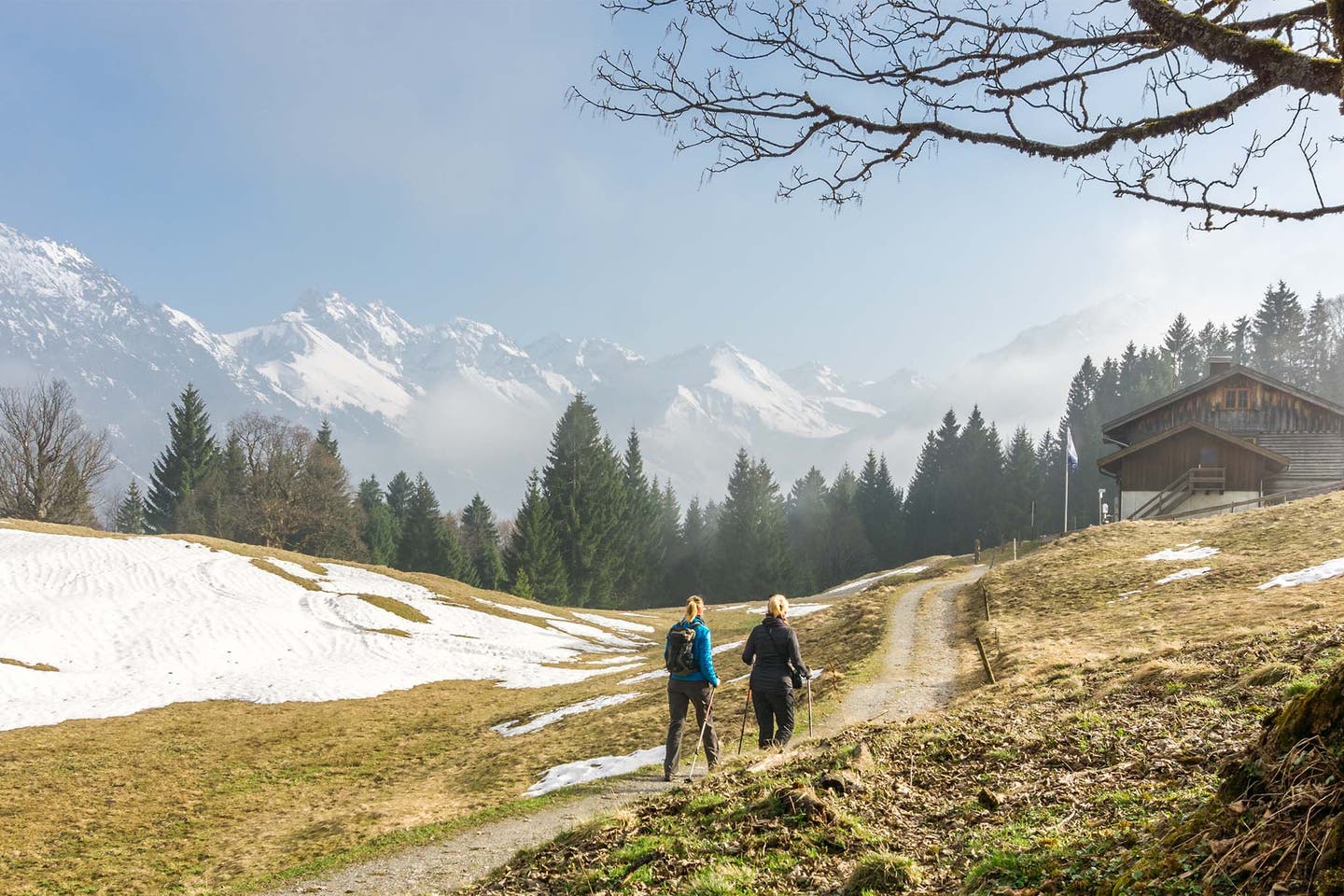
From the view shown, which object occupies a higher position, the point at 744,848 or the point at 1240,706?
the point at 1240,706

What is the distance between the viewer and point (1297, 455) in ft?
145

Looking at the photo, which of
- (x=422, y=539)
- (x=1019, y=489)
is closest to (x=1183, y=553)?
(x=1019, y=489)

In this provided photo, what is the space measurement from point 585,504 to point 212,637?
54.3 metres

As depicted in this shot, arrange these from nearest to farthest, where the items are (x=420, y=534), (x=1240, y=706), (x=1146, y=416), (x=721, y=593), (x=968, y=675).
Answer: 1. (x=1240, y=706)
2. (x=968, y=675)
3. (x=1146, y=416)
4. (x=420, y=534)
5. (x=721, y=593)

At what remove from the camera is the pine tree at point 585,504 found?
288 ft

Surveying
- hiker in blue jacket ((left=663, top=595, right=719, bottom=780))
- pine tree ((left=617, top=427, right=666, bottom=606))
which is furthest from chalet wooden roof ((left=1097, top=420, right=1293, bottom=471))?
pine tree ((left=617, top=427, right=666, bottom=606))

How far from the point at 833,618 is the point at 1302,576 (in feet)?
48.0

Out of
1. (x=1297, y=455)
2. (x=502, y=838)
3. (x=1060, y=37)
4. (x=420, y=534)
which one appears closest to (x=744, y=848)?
(x=502, y=838)

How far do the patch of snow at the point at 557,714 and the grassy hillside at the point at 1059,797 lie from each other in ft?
40.1

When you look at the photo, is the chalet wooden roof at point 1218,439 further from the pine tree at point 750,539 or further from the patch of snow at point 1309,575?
the pine tree at point 750,539

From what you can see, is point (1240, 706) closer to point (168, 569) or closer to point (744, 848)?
point (744, 848)

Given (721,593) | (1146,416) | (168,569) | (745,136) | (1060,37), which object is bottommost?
(721,593)

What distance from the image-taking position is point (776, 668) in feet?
41.9

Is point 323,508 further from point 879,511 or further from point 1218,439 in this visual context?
point 1218,439
